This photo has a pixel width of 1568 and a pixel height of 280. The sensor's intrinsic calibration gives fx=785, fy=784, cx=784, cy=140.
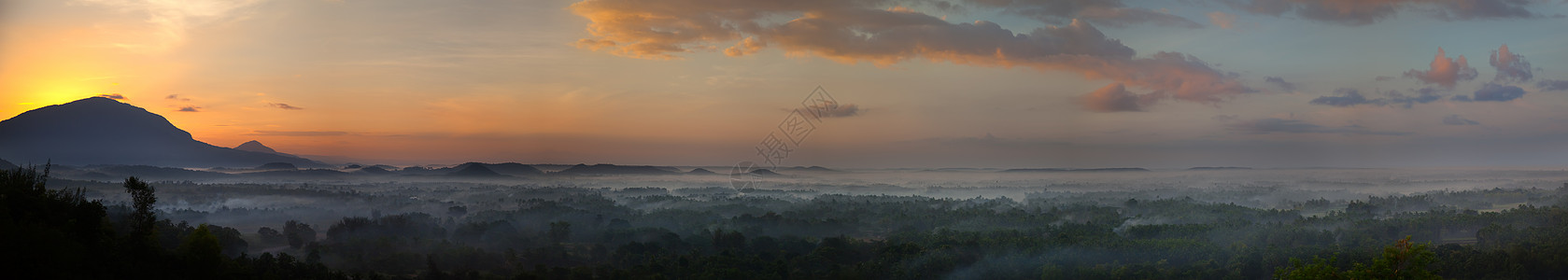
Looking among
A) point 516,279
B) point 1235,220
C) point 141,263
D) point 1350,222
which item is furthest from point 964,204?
point 141,263

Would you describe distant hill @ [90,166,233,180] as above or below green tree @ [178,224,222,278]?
above

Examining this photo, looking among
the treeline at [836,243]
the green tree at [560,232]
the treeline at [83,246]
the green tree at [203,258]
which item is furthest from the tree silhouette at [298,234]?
the green tree at [203,258]

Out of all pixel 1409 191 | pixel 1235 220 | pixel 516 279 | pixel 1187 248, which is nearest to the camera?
pixel 516 279

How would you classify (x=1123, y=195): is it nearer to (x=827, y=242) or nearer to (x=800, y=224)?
(x=800, y=224)

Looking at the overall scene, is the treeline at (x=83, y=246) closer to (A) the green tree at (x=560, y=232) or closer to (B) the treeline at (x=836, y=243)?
(B) the treeline at (x=836, y=243)

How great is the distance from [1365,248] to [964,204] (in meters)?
77.3

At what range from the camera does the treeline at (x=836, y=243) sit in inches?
1502

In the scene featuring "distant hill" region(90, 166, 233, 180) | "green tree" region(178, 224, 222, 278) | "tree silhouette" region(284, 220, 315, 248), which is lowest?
"tree silhouette" region(284, 220, 315, 248)

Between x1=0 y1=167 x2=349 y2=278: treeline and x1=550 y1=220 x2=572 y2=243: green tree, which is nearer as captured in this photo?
x1=0 y1=167 x2=349 y2=278: treeline

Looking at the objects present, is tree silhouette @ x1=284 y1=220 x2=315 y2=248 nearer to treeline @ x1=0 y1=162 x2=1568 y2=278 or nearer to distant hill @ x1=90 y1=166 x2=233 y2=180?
treeline @ x1=0 y1=162 x2=1568 y2=278

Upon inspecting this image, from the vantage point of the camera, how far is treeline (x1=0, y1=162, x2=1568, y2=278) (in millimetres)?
38156

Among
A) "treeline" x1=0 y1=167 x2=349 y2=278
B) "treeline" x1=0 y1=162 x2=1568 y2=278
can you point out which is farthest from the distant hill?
"treeline" x1=0 y1=167 x2=349 y2=278

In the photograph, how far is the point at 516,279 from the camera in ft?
188

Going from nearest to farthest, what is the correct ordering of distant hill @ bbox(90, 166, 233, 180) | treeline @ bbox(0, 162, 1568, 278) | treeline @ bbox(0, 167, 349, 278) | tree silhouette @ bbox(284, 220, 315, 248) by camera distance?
treeline @ bbox(0, 167, 349, 278) → treeline @ bbox(0, 162, 1568, 278) → tree silhouette @ bbox(284, 220, 315, 248) → distant hill @ bbox(90, 166, 233, 180)
